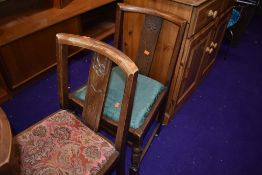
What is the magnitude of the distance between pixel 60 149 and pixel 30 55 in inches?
42.9

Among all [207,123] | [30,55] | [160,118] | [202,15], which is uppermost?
[202,15]

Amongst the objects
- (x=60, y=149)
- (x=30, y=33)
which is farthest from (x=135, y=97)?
(x=30, y=33)

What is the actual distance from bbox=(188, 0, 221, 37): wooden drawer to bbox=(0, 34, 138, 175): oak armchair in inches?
21.6

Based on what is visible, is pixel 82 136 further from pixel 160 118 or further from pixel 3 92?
pixel 3 92

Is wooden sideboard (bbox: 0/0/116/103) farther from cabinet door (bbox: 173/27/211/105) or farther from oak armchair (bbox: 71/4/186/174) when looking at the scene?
cabinet door (bbox: 173/27/211/105)

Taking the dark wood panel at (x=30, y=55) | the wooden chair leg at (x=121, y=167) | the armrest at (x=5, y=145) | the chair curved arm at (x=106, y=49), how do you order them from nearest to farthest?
the armrest at (x=5, y=145), the chair curved arm at (x=106, y=49), the wooden chair leg at (x=121, y=167), the dark wood panel at (x=30, y=55)

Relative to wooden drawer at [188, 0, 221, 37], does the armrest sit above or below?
below

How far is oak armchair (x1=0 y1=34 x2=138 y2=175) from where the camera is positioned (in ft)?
2.53

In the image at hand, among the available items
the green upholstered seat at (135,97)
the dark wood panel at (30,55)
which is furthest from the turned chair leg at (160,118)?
the dark wood panel at (30,55)

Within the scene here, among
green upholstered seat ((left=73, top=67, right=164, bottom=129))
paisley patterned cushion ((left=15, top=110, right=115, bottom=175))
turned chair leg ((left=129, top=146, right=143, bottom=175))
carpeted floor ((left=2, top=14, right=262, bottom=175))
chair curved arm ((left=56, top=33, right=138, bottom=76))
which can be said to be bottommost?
carpeted floor ((left=2, top=14, right=262, bottom=175))

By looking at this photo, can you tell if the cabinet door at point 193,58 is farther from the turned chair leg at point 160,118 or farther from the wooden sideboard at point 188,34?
the turned chair leg at point 160,118

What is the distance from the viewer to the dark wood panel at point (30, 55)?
1541mm

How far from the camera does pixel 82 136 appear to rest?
2.96 feet

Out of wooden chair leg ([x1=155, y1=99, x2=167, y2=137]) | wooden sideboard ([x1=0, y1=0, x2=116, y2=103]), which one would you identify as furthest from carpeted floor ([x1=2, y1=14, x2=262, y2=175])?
wooden sideboard ([x1=0, y1=0, x2=116, y2=103])
